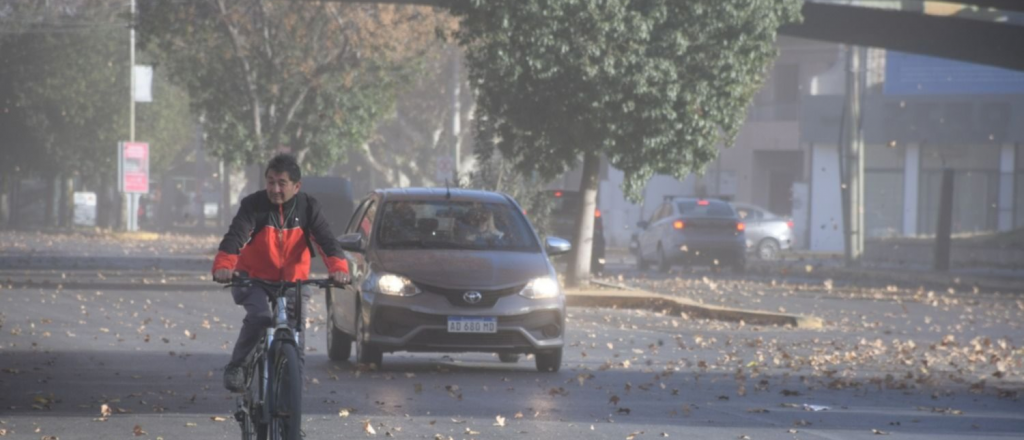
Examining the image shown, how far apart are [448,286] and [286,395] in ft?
19.1

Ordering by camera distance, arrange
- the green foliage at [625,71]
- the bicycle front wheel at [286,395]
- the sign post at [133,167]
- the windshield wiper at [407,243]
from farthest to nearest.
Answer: the sign post at [133,167]
the green foliage at [625,71]
the windshield wiper at [407,243]
the bicycle front wheel at [286,395]

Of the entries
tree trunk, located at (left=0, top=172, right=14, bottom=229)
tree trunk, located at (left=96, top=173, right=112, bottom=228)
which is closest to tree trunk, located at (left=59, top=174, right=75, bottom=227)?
tree trunk, located at (left=96, top=173, right=112, bottom=228)

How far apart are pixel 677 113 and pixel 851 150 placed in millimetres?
12695

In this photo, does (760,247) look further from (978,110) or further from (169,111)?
(169,111)

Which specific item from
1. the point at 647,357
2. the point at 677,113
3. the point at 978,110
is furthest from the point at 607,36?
the point at 978,110

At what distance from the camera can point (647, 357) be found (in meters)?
15.4

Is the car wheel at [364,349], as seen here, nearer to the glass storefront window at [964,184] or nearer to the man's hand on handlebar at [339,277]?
the man's hand on handlebar at [339,277]

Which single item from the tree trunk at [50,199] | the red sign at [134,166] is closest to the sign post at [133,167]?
the red sign at [134,166]

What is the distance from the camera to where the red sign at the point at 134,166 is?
196 feet

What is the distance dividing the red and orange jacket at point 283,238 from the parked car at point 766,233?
3730 cm

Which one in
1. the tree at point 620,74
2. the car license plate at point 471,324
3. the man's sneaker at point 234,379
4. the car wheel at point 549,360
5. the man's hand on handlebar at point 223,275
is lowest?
the car wheel at point 549,360

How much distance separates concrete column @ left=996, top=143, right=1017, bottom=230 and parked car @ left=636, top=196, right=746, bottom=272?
20.2 meters

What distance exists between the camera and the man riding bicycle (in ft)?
27.0

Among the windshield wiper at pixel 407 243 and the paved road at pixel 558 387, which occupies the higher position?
the windshield wiper at pixel 407 243
